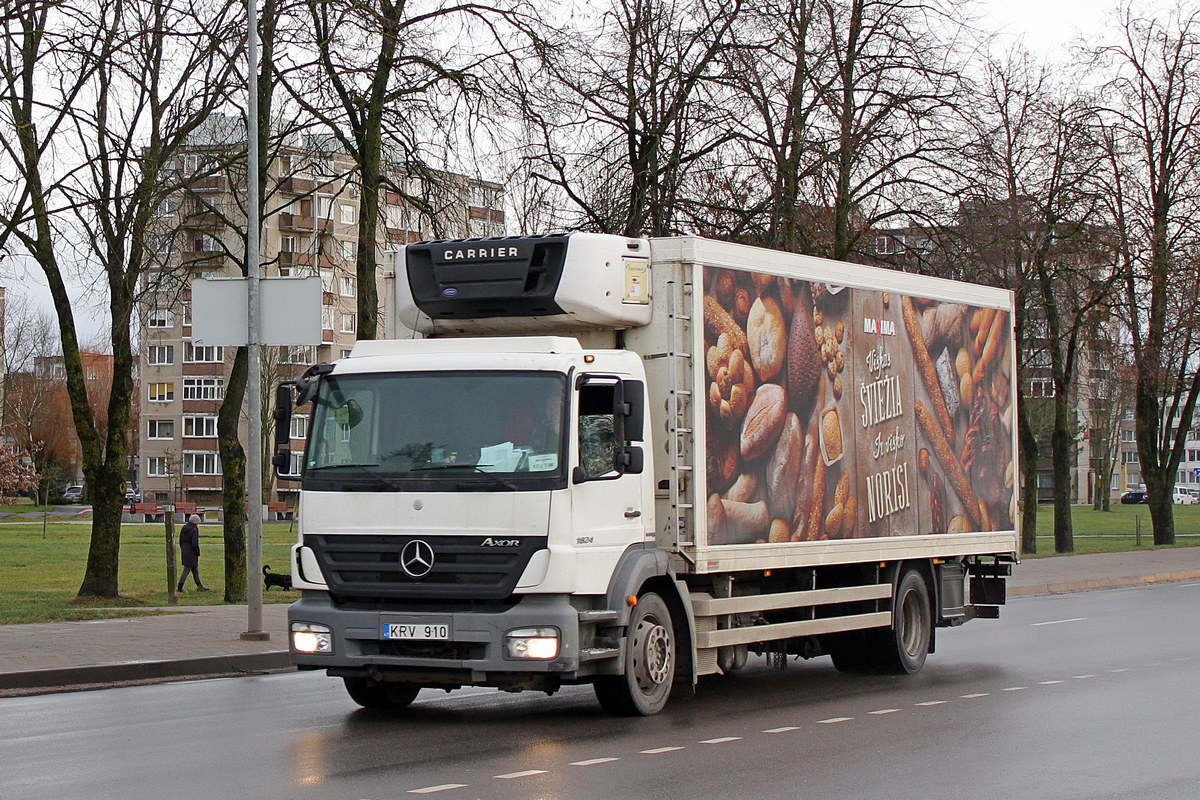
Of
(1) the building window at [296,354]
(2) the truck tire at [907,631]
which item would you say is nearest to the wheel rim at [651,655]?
(2) the truck tire at [907,631]

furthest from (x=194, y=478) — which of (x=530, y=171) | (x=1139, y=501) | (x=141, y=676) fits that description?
(x=141, y=676)

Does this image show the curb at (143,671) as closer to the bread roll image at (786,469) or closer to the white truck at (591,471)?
the white truck at (591,471)

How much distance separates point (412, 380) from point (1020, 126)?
96.2 ft

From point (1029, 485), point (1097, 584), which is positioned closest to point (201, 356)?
point (1029, 485)

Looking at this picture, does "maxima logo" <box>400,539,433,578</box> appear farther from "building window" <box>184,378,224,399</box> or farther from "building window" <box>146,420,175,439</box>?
"building window" <box>146,420,175,439</box>

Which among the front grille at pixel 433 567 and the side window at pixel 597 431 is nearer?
the front grille at pixel 433 567

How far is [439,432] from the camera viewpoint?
10.7 metres

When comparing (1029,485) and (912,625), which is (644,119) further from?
(1029,485)

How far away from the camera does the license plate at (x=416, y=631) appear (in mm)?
10422

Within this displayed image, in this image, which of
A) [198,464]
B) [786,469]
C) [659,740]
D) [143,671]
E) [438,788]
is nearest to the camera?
[438,788]

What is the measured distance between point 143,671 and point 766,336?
6.60 m

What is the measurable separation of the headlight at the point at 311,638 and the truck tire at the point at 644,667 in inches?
75.4

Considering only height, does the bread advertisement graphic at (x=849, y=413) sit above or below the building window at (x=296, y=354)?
below

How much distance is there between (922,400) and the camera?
48.0ft
